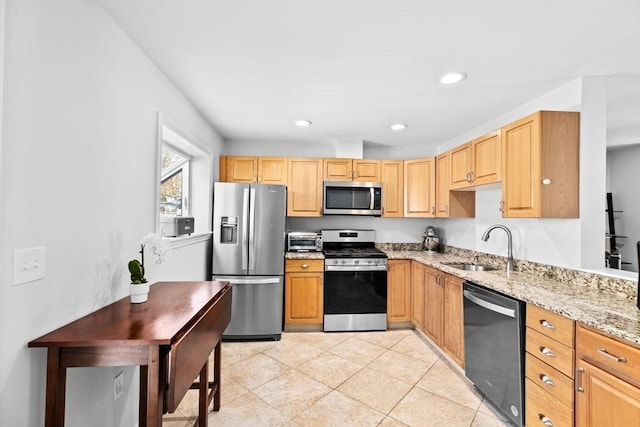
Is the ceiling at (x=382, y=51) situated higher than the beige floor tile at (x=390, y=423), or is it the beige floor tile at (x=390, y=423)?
the ceiling at (x=382, y=51)

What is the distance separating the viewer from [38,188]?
1134 millimetres

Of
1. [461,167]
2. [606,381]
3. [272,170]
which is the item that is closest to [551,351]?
[606,381]

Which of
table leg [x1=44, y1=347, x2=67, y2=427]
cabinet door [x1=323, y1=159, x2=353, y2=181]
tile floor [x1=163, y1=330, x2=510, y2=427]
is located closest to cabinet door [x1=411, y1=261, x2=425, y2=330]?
tile floor [x1=163, y1=330, x2=510, y2=427]

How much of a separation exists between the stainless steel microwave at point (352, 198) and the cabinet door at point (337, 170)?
0.12 meters

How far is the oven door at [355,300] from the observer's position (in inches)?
139

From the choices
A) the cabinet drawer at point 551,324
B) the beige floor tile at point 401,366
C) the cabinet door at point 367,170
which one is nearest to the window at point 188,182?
the cabinet door at point 367,170

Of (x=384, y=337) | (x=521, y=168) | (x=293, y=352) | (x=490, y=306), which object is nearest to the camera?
(x=490, y=306)

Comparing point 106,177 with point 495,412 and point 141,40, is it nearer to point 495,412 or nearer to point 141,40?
point 141,40

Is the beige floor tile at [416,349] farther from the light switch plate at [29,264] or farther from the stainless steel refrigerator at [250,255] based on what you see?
the light switch plate at [29,264]

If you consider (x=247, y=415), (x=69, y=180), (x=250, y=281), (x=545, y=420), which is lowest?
(x=247, y=415)

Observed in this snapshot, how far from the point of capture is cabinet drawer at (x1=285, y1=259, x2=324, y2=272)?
3512 mm

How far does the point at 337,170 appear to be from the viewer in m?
3.94

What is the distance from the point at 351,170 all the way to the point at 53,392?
3.41 meters

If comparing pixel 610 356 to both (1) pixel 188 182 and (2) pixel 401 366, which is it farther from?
(1) pixel 188 182
